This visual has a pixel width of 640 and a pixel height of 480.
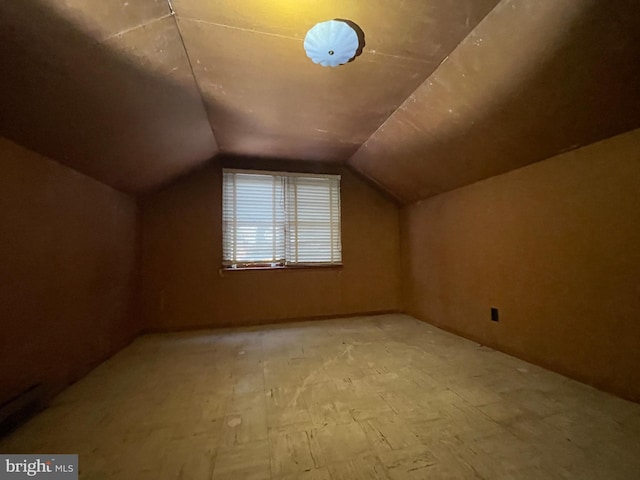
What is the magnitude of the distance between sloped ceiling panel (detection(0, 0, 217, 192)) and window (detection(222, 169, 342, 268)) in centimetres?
135

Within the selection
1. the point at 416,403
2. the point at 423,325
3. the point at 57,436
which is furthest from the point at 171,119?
the point at 423,325

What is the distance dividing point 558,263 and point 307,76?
2421 millimetres

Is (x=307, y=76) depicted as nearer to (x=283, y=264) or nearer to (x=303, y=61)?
(x=303, y=61)

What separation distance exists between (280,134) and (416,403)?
267cm

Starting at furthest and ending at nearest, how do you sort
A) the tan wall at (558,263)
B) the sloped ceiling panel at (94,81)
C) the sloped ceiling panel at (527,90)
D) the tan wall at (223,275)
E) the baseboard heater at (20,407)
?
the tan wall at (223,275) < the tan wall at (558,263) < the baseboard heater at (20,407) < the sloped ceiling panel at (527,90) < the sloped ceiling panel at (94,81)

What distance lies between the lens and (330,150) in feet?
11.0

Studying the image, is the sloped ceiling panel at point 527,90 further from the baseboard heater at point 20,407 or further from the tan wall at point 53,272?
the baseboard heater at point 20,407

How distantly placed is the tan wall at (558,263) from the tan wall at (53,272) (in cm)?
368

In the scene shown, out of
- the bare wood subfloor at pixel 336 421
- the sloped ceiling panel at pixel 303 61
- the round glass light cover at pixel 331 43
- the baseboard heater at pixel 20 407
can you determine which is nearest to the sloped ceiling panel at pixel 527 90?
the sloped ceiling panel at pixel 303 61

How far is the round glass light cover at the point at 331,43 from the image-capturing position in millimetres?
1444

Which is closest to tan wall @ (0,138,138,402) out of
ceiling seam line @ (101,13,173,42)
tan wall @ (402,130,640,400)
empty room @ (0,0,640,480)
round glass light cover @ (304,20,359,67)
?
empty room @ (0,0,640,480)

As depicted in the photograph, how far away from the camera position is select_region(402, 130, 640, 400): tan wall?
5.65ft

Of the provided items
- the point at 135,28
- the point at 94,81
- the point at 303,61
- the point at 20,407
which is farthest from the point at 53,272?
the point at 303,61

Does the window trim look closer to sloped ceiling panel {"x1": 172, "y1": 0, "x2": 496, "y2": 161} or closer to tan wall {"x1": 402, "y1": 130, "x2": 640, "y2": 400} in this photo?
sloped ceiling panel {"x1": 172, "y1": 0, "x2": 496, "y2": 161}
